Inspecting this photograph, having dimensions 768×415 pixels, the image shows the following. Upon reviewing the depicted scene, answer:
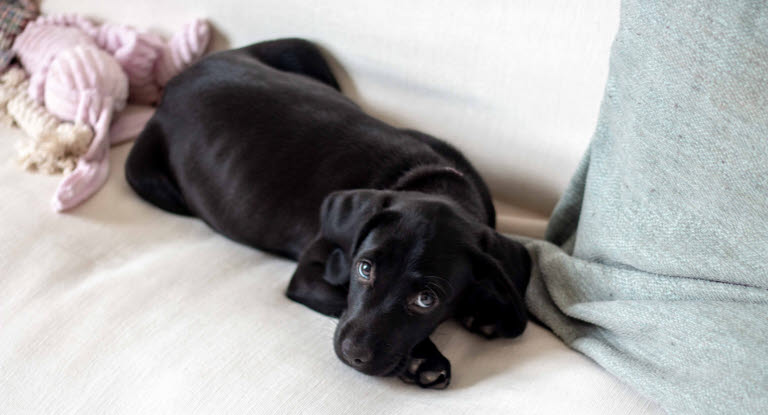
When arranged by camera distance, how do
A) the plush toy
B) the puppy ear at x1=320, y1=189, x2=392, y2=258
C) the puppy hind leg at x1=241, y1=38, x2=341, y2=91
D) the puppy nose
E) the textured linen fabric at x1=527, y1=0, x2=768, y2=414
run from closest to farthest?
1. the textured linen fabric at x1=527, y1=0, x2=768, y2=414
2. the puppy nose
3. the puppy ear at x1=320, y1=189, x2=392, y2=258
4. the plush toy
5. the puppy hind leg at x1=241, y1=38, x2=341, y2=91

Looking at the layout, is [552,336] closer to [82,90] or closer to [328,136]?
[328,136]

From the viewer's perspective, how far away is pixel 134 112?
2234mm

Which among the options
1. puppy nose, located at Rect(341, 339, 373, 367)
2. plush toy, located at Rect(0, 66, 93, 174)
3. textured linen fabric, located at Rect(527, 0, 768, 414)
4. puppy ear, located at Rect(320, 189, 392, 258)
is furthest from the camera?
plush toy, located at Rect(0, 66, 93, 174)

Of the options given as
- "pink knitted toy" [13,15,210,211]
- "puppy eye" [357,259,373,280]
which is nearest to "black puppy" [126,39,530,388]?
"puppy eye" [357,259,373,280]

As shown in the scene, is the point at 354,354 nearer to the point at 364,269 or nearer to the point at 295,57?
the point at 364,269

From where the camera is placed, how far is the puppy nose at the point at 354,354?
1.29 meters

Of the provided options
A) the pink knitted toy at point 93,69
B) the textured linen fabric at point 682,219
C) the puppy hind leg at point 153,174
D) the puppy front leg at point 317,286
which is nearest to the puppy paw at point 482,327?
the textured linen fabric at point 682,219

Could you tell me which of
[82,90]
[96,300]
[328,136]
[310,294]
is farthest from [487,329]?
[82,90]

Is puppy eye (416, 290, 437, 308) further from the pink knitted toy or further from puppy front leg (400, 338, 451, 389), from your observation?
the pink knitted toy

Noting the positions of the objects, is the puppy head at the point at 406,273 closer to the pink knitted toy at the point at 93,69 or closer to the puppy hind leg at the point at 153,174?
the puppy hind leg at the point at 153,174

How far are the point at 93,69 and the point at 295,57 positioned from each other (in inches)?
23.2

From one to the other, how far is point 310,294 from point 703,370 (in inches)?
31.2

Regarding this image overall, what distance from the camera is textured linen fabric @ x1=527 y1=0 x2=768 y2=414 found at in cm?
119

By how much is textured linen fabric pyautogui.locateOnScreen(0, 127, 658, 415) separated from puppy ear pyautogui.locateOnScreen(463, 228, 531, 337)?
0.04 meters
